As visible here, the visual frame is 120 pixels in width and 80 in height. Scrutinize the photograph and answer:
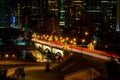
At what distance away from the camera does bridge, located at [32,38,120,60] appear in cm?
4573

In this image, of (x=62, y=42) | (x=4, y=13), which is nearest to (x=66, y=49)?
(x=62, y=42)

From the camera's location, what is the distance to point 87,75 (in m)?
30.8

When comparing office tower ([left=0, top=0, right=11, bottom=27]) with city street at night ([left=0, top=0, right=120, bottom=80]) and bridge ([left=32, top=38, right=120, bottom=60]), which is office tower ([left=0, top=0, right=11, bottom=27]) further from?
bridge ([left=32, top=38, right=120, bottom=60])

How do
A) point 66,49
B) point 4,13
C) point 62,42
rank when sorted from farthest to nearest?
point 4,13, point 62,42, point 66,49

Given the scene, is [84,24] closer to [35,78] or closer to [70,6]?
[70,6]

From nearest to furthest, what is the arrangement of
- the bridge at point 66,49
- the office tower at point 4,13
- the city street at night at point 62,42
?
the city street at night at point 62,42
the bridge at point 66,49
the office tower at point 4,13

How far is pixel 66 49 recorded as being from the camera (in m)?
62.0

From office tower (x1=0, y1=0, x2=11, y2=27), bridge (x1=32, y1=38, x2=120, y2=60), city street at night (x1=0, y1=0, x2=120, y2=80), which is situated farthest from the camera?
office tower (x1=0, y1=0, x2=11, y2=27)

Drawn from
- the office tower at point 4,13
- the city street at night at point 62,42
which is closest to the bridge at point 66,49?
the city street at night at point 62,42

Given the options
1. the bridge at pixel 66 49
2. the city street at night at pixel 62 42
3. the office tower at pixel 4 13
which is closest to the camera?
the city street at night at pixel 62 42

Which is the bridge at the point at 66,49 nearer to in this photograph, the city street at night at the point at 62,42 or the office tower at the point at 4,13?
the city street at night at the point at 62,42

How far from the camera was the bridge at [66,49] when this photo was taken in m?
45.7

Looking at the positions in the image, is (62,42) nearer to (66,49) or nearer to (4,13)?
(66,49)

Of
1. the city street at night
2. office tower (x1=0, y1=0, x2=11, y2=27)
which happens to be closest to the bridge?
the city street at night
